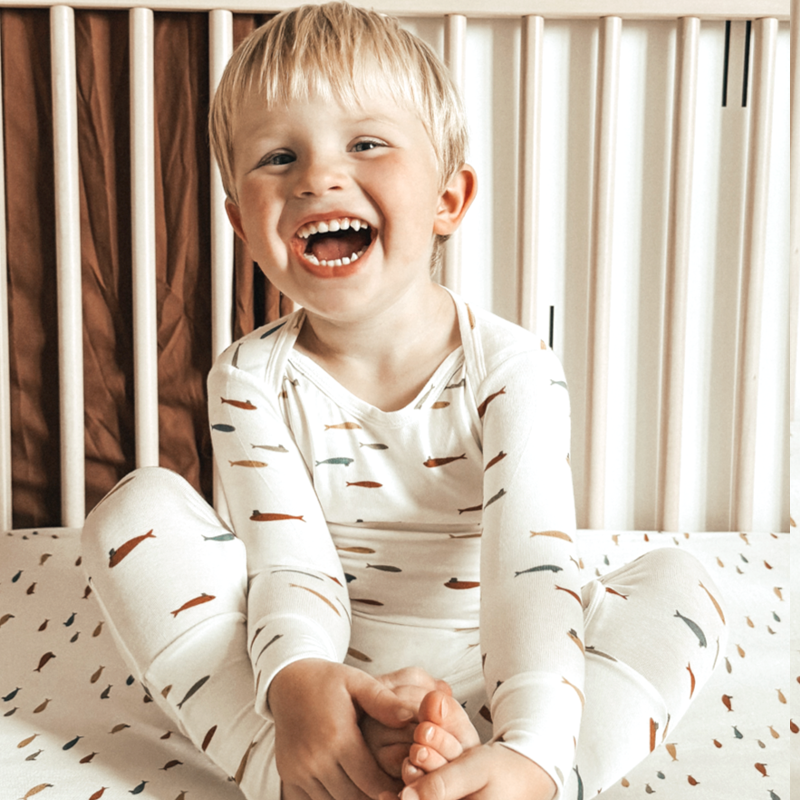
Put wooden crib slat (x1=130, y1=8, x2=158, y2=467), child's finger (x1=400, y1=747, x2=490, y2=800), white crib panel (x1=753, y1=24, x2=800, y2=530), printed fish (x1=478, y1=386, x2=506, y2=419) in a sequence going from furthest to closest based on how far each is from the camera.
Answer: white crib panel (x1=753, y1=24, x2=800, y2=530)
wooden crib slat (x1=130, y1=8, x2=158, y2=467)
printed fish (x1=478, y1=386, x2=506, y2=419)
child's finger (x1=400, y1=747, x2=490, y2=800)

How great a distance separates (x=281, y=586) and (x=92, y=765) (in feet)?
0.59

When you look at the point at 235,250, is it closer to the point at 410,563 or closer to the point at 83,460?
the point at 83,460

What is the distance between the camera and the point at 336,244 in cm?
65

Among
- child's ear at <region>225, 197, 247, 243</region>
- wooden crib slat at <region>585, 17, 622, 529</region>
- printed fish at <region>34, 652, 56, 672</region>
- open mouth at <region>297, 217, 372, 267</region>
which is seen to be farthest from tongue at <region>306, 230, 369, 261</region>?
wooden crib slat at <region>585, 17, 622, 529</region>

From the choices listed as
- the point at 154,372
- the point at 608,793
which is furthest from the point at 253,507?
the point at 154,372

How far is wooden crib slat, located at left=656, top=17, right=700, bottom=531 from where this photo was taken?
110 centimetres

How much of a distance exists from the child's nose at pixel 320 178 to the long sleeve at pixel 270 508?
7.6 inches

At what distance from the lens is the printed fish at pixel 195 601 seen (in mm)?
632

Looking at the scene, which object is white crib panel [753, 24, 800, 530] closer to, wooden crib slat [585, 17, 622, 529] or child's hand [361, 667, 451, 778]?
wooden crib slat [585, 17, 622, 529]

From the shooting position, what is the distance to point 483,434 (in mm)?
686

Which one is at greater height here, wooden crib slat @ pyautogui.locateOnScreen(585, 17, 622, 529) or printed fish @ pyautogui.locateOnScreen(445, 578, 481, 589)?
wooden crib slat @ pyautogui.locateOnScreen(585, 17, 622, 529)

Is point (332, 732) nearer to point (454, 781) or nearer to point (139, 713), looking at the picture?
point (454, 781)

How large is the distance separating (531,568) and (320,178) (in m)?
0.31

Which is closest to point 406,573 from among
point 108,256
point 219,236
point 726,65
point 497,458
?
point 497,458
